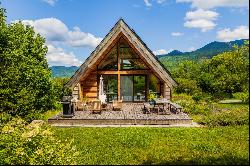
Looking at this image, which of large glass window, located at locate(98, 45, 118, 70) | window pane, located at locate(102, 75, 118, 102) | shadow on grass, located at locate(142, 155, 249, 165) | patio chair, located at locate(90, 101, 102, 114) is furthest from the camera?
window pane, located at locate(102, 75, 118, 102)

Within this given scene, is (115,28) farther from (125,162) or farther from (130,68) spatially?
(125,162)

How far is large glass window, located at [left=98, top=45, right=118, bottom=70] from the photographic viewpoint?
83.4 ft

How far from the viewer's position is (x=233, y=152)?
41.7ft

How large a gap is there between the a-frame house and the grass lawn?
763cm

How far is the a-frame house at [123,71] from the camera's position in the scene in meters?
23.5

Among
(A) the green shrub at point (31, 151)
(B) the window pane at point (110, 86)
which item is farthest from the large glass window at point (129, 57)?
(A) the green shrub at point (31, 151)

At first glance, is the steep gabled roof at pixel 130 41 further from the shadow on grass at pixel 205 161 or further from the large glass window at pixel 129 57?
the shadow on grass at pixel 205 161

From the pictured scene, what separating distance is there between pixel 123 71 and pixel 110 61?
1.21 m

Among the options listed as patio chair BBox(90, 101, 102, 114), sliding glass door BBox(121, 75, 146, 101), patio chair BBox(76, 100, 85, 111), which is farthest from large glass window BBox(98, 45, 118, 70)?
patio chair BBox(90, 101, 102, 114)

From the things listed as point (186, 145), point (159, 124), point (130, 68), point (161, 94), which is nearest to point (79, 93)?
point (130, 68)

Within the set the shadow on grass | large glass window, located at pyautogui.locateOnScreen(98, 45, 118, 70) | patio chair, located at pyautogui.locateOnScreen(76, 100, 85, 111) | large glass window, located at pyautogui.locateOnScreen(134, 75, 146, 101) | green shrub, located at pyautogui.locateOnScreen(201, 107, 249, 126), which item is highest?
large glass window, located at pyautogui.locateOnScreen(98, 45, 118, 70)

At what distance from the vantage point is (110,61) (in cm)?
2558

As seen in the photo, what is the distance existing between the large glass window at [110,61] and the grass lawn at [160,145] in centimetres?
943

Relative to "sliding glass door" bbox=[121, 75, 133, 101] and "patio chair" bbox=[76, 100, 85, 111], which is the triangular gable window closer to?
"sliding glass door" bbox=[121, 75, 133, 101]
